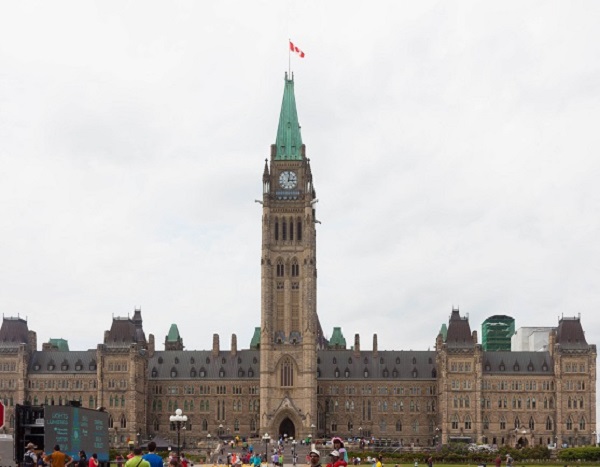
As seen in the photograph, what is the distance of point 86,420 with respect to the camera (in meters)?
45.8

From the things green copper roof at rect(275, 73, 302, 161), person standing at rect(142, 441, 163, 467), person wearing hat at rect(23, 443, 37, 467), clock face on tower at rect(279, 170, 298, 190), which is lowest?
person wearing hat at rect(23, 443, 37, 467)

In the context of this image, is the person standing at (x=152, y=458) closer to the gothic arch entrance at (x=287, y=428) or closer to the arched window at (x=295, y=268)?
the gothic arch entrance at (x=287, y=428)

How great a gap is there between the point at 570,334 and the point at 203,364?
182 ft

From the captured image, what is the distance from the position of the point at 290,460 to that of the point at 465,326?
49629 millimetres

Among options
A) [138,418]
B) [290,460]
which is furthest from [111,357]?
[290,460]

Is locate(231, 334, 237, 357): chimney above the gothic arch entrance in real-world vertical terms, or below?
above

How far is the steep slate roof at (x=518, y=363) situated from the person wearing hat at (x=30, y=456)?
13524 cm

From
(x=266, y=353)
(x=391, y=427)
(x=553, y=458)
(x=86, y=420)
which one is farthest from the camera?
(x=391, y=427)

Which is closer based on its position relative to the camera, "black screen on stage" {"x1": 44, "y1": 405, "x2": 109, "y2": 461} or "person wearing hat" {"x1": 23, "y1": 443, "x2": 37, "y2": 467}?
"person wearing hat" {"x1": 23, "y1": 443, "x2": 37, "y2": 467}

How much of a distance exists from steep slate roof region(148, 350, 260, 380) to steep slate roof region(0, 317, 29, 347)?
2042 centimetres

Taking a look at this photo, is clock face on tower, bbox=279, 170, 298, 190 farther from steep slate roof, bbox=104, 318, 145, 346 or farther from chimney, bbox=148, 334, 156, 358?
chimney, bbox=148, 334, 156, 358

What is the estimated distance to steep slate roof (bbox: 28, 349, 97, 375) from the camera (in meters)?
173

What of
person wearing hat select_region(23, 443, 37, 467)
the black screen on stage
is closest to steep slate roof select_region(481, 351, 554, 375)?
the black screen on stage

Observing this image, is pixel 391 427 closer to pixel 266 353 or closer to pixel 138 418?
pixel 266 353
